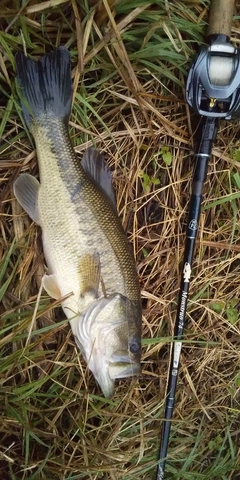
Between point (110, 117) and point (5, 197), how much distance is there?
583 millimetres

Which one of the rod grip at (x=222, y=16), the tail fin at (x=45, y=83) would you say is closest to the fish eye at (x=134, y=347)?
the tail fin at (x=45, y=83)

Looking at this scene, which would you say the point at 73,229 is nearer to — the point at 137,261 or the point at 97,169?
the point at 97,169

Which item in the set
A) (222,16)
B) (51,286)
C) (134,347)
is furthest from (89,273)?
(222,16)

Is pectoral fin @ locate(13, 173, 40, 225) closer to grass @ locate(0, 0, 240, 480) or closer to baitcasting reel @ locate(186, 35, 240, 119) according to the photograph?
grass @ locate(0, 0, 240, 480)

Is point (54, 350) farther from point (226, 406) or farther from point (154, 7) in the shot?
point (154, 7)

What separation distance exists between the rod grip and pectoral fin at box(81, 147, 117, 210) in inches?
27.8

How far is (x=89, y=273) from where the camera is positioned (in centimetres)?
198

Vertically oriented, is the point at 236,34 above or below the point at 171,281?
above

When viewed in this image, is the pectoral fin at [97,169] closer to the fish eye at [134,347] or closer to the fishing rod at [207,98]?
the fishing rod at [207,98]

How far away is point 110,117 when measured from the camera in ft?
7.41

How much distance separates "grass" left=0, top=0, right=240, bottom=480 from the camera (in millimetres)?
2084

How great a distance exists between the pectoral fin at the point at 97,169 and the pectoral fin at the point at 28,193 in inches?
8.7

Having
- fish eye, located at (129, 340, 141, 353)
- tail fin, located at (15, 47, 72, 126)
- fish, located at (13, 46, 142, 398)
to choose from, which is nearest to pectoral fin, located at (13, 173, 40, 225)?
fish, located at (13, 46, 142, 398)

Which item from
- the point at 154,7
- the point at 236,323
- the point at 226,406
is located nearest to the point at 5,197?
the point at 154,7
